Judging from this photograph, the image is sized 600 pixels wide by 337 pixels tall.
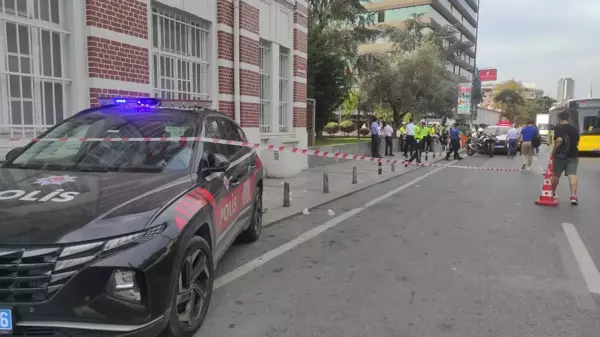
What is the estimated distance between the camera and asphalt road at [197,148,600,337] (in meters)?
3.79

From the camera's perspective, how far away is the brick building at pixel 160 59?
276 inches

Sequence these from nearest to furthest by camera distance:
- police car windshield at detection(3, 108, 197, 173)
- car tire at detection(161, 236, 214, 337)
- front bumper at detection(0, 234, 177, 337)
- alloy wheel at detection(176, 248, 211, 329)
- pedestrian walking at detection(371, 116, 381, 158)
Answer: front bumper at detection(0, 234, 177, 337), car tire at detection(161, 236, 214, 337), alloy wheel at detection(176, 248, 211, 329), police car windshield at detection(3, 108, 197, 173), pedestrian walking at detection(371, 116, 381, 158)

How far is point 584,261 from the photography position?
5508mm

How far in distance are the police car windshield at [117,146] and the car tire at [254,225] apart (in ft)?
5.99

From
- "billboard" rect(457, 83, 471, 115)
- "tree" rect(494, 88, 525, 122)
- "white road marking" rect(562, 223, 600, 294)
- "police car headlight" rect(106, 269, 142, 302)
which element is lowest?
"white road marking" rect(562, 223, 600, 294)

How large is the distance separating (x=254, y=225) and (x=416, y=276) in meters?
2.20

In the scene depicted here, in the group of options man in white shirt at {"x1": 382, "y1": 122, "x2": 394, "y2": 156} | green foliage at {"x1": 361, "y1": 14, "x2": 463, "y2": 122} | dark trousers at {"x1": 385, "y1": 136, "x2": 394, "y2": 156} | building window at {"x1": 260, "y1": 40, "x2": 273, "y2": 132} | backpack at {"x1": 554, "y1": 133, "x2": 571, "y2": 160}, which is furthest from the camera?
green foliage at {"x1": 361, "y1": 14, "x2": 463, "y2": 122}

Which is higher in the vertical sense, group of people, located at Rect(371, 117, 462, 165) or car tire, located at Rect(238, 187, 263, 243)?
group of people, located at Rect(371, 117, 462, 165)

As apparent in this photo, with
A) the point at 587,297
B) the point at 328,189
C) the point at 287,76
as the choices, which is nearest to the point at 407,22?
the point at 287,76

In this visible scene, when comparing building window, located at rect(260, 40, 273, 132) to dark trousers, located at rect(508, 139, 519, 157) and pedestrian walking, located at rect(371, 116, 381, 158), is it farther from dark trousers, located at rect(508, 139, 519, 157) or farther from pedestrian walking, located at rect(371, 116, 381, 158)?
dark trousers, located at rect(508, 139, 519, 157)

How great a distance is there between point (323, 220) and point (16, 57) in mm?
5151

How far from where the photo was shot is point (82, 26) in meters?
7.64

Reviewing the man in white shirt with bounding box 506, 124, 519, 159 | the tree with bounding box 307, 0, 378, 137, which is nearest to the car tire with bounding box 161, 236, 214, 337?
the tree with bounding box 307, 0, 378, 137

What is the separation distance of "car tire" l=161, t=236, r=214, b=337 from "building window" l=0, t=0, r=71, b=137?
15.6 feet
